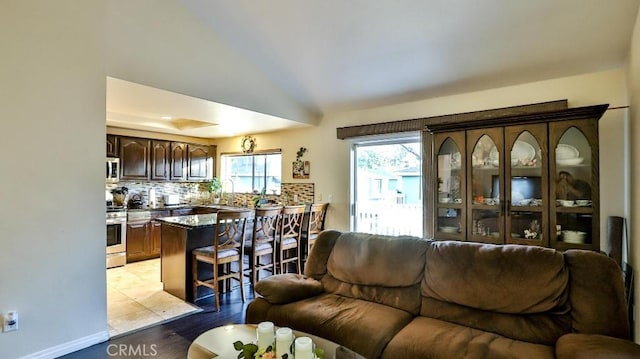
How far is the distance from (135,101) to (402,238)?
10.2ft

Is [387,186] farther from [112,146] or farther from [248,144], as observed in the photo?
Answer: [112,146]

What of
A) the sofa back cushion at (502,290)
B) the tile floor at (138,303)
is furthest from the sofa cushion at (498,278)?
the tile floor at (138,303)

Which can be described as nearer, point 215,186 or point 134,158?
point 134,158

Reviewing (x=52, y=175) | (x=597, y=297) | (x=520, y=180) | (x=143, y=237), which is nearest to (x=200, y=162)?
(x=143, y=237)

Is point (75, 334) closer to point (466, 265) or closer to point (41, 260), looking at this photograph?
point (41, 260)


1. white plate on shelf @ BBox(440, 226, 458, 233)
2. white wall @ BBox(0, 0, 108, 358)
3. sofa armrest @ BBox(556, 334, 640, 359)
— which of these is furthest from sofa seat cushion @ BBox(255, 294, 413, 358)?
white wall @ BBox(0, 0, 108, 358)

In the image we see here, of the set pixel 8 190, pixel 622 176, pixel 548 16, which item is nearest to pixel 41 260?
pixel 8 190

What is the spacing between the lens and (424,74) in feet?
11.5

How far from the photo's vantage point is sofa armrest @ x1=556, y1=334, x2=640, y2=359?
4.81 ft

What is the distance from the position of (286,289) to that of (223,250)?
1.41 m

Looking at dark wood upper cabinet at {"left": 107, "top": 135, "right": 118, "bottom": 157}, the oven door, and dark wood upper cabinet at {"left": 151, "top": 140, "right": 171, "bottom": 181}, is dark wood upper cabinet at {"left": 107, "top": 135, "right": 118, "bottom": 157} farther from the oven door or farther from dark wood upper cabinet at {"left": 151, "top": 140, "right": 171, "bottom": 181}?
the oven door

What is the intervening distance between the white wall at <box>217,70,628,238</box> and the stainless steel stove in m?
2.48

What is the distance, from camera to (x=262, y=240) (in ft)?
13.0

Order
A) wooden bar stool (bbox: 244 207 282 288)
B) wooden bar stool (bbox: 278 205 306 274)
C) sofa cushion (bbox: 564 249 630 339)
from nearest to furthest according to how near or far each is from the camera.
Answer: sofa cushion (bbox: 564 249 630 339)
wooden bar stool (bbox: 244 207 282 288)
wooden bar stool (bbox: 278 205 306 274)
